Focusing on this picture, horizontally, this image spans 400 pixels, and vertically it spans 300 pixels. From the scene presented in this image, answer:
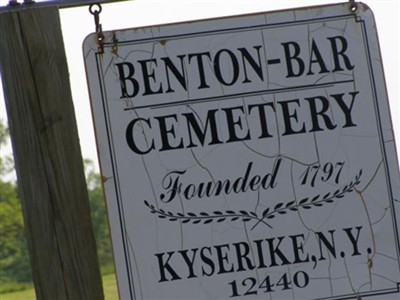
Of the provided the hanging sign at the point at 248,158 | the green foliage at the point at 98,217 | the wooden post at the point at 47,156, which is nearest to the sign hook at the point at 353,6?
the hanging sign at the point at 248,158

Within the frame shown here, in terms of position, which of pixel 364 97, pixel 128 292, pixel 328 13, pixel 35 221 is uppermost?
pixel 328 13

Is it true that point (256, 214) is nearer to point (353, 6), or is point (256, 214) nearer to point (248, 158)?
point (248, 158)

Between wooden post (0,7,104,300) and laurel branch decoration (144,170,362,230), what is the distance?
232 mm

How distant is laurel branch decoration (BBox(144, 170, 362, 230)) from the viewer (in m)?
3.54

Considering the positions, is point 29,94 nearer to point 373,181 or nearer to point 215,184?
point 215,184

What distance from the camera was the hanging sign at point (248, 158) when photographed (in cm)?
354

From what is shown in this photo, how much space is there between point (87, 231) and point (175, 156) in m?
0.33

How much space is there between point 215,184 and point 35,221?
53 cm

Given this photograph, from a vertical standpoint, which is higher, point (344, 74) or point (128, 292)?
point (344, 74)

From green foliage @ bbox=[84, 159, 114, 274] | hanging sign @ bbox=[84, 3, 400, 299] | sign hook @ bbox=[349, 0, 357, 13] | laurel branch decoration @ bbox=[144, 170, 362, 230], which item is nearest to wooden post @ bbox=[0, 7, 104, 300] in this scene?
hanging sign @ bbox=[84, 3, 400, 299]

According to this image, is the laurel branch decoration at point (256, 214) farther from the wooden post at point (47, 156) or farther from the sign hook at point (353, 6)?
the sign hook at point (353, 6)

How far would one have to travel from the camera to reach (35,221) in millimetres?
3521

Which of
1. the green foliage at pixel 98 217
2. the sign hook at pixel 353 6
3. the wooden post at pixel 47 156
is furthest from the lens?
the green foliage at pixel 98 217

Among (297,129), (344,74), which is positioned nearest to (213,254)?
(297,129)
